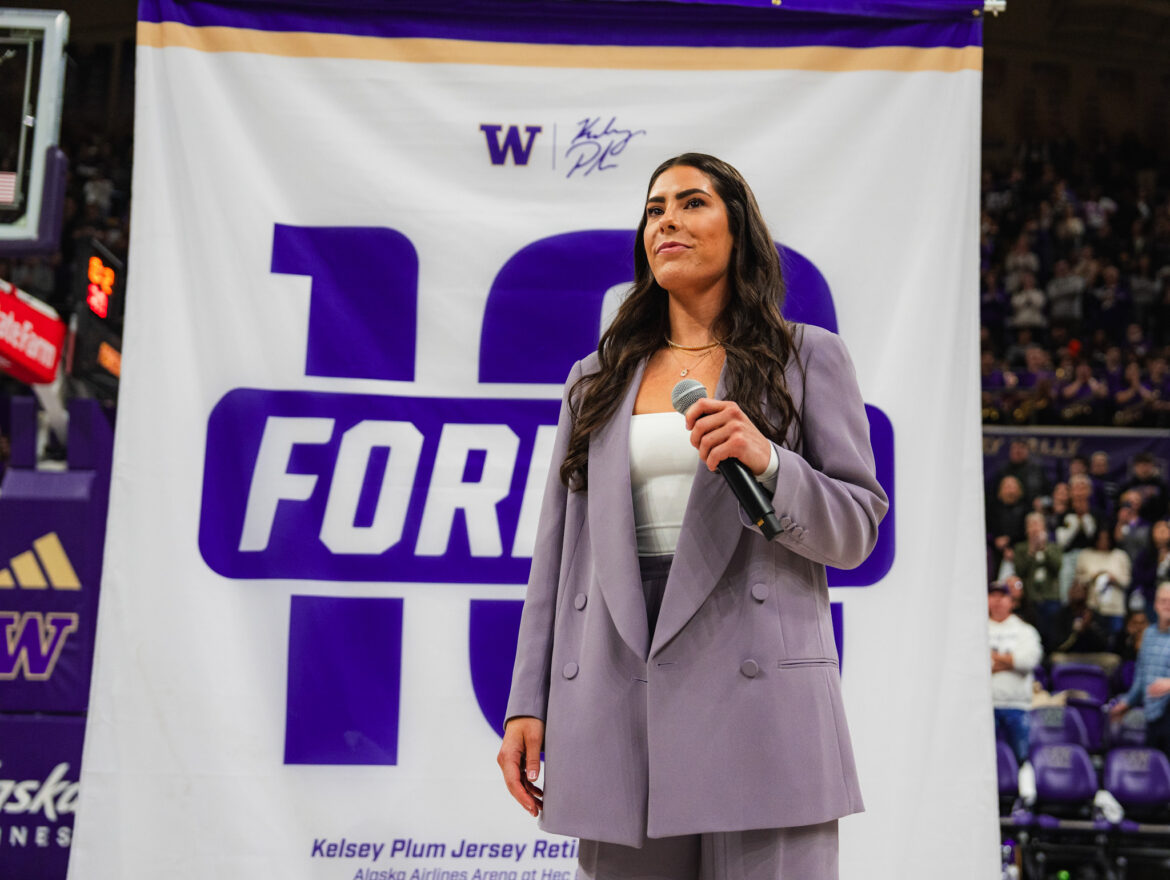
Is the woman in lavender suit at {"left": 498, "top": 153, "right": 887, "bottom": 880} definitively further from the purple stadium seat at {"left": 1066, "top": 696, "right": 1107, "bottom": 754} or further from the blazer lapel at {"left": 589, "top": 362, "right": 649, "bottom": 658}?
the purple stadium seat at {"left": 1066, "top": 696, "right": 1107, "bottom": 754}

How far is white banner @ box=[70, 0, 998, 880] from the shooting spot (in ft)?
9.52

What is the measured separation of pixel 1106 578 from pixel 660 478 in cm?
743

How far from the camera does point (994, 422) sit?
9719 millimetres

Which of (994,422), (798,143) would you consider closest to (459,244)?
(798,143)

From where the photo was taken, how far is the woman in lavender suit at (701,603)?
5.18ft

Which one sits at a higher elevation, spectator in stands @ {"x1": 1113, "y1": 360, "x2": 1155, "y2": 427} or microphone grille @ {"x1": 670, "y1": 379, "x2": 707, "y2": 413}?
spectator in stands @ {"x1": 1113, "y1": 360, "x2": 1155, "y2": 427}

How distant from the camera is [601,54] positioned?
321cm

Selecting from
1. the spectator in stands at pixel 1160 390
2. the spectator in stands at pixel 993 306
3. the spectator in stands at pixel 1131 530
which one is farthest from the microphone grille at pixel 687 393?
the spectator in stands at pixel 993 306

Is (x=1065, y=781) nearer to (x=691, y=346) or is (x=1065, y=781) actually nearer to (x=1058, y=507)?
(x=1058, y=507)

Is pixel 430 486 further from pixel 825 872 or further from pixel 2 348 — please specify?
pixel 2 348

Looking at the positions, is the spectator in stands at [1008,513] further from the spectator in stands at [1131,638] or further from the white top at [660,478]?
the white top at [660,478]
